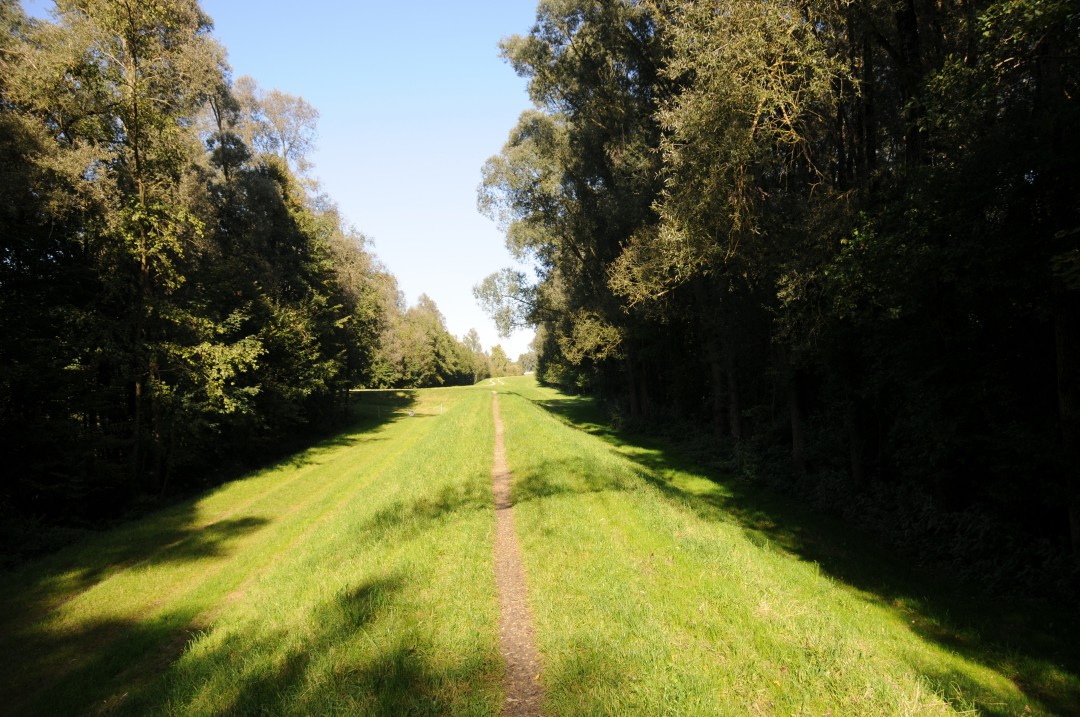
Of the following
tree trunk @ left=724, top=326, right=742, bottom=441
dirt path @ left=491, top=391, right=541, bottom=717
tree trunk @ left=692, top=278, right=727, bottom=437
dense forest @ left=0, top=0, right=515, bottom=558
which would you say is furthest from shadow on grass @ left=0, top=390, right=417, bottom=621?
tree trunk @ left=724, top=326, right=742, bottom=441

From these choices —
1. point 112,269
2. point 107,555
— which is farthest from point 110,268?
point 107,555

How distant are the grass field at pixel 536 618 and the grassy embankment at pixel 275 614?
0.04m

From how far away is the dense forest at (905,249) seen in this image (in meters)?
7.81

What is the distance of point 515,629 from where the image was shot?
224 inches

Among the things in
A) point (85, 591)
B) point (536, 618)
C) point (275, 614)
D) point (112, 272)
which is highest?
point (112, 272)

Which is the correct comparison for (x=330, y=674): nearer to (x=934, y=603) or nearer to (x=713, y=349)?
(x=934, y=603)

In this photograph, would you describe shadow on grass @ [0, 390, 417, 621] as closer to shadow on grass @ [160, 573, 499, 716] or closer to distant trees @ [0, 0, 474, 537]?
distant trees @ [0, 0, 474, 537]

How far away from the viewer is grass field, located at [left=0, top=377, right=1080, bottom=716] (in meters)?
4.40

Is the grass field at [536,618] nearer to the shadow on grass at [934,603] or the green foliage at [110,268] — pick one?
the shadow on grass at [934,603]

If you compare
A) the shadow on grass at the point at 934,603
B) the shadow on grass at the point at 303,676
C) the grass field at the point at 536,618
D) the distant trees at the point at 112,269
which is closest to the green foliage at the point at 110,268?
the distant trees at the point at 112,269

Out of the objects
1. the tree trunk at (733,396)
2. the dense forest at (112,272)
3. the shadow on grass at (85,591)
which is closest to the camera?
the shadow on grass at (85,591)

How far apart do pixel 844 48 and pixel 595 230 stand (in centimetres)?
1600

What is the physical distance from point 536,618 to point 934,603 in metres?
7.52

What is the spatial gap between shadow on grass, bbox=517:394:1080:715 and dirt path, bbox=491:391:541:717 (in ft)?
9.11
